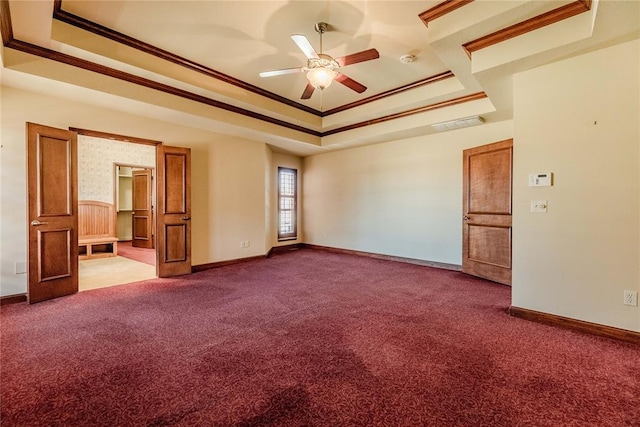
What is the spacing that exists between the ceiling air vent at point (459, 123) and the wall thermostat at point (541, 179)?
1964 mm

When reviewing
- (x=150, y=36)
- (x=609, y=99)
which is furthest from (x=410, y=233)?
(x=150, y=36)

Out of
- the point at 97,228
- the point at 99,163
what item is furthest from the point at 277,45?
the point at 97,228

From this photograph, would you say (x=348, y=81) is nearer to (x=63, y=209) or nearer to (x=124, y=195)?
(x=63, y=209)

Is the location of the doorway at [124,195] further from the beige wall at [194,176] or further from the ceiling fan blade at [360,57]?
the ceiling fan blade at [360,57]

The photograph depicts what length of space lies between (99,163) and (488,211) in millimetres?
8793

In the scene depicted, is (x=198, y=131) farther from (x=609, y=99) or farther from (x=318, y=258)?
(x=609, y=99)

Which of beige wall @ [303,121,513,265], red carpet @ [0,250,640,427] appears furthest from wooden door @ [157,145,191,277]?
beige wall @ [303,121,513,265]

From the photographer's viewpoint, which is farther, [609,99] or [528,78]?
[528,78]

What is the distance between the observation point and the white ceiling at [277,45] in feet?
8.25

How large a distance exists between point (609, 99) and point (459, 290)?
2.62m

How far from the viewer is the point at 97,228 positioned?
7.08 meters

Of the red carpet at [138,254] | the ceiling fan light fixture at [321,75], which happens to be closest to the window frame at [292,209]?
the red carpet at [138,254]

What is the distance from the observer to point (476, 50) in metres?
2.97

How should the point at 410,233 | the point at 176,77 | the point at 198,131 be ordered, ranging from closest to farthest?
the point at 176,77, the point at 198,131, the point at 410,233
